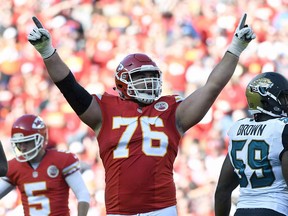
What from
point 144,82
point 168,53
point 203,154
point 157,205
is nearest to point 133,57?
point 144,82

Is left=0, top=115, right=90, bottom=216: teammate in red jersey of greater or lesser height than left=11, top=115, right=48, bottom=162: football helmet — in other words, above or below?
below

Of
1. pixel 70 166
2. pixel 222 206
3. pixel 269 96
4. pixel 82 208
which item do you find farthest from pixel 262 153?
pixel 70 166

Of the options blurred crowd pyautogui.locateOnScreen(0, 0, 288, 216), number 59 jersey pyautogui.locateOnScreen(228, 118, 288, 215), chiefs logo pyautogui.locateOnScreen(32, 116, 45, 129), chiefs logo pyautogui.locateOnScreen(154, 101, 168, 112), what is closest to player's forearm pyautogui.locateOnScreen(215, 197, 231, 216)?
number 59 jersey pyautogui.locateOnScreen(228, 118, 288, 215)

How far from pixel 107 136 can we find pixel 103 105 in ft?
0.51

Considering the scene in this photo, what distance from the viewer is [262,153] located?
129 inches

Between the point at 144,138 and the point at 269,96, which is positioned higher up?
the point at 269,96

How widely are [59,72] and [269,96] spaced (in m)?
0.99

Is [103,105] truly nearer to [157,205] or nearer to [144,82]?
[144,82]

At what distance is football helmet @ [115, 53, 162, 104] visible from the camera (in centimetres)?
349

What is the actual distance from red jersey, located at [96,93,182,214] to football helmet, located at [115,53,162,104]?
0.25 ft

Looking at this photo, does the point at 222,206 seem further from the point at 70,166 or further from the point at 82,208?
the point at 70,166

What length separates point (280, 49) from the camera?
9141mm

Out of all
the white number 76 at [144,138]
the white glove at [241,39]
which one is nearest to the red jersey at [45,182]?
the white number 76 at [144,138]

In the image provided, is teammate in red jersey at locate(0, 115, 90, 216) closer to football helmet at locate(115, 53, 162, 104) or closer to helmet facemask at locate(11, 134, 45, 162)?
helmet facemask at locate(11, 134, 45, 162)
